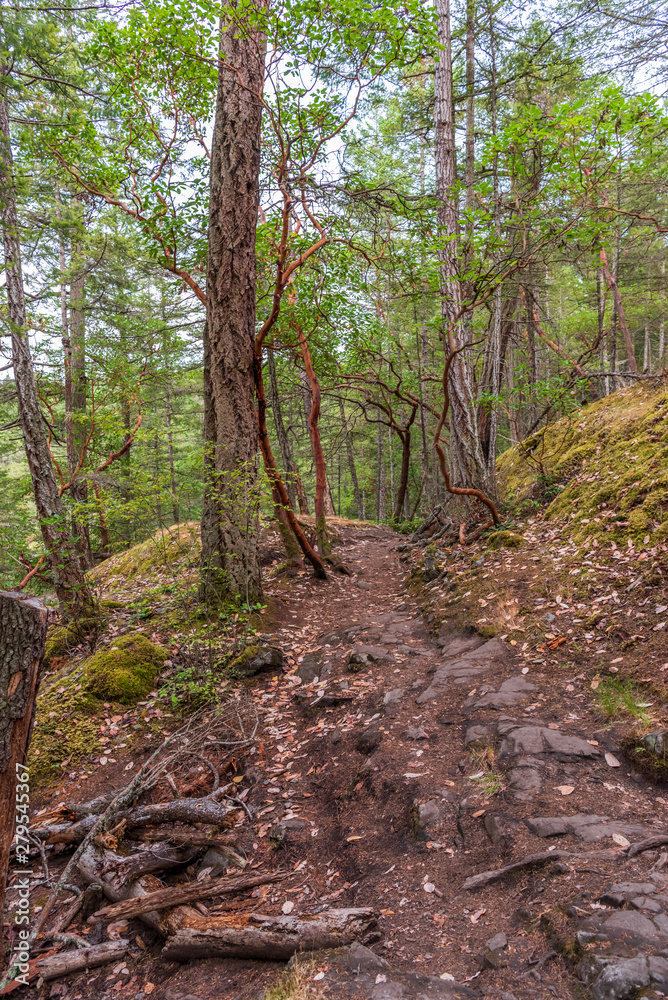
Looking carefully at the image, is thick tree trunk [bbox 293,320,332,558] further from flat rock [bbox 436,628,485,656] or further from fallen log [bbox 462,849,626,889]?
fallen log [bbox 462,849,626,889]

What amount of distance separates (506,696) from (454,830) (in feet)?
4.34

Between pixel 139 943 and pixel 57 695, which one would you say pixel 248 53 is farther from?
pixel 139 943

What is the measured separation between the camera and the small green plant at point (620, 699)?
3252 mm

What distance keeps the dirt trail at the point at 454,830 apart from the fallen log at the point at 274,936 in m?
0.06

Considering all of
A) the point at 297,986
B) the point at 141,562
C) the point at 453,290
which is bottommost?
the point at 297,986

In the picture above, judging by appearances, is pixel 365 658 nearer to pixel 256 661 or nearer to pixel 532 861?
pixel 256 661

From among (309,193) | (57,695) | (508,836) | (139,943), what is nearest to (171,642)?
(57,695)

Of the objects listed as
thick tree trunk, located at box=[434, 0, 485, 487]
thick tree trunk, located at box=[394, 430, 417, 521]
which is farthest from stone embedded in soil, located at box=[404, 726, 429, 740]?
thick tree trunk, located at box=[394, 430, 417, 521]

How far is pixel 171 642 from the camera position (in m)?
5.80

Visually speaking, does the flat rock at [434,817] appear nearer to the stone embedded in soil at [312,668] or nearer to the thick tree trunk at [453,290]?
the stone embedded in soil at [312,668]

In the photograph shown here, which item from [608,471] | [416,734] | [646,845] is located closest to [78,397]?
[416,734]

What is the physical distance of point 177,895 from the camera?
2750 mm

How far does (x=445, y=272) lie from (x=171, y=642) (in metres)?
6.60

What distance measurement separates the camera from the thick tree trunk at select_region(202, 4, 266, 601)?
596 centimetres
